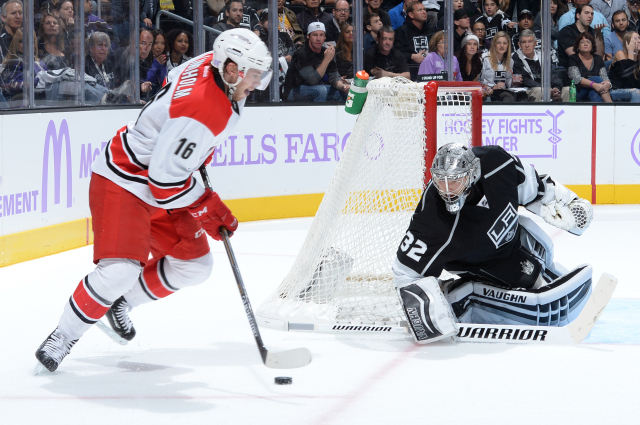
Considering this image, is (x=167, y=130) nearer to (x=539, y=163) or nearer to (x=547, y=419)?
(x=547, y=419)

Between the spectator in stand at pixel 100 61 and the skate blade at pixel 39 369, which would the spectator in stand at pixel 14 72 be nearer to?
the spectator in stand at pixel 100 61

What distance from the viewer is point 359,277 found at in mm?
3721

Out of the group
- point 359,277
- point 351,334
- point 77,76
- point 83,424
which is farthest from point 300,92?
point 83,424

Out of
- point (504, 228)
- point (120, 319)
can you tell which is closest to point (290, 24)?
point (504, 228)

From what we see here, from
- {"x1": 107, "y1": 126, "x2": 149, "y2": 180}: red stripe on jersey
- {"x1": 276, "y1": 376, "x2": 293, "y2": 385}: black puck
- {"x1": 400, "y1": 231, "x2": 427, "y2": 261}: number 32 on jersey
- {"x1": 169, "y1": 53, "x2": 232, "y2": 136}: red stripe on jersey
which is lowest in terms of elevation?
{"x1": 276, "y1": 376, "x2": 293, "y2": 385}: black puck

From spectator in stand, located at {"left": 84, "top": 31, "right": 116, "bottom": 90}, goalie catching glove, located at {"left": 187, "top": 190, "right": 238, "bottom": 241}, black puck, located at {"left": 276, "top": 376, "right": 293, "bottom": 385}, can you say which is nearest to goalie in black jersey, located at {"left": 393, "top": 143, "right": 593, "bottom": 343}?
black puck, located at {"left": 276, "top": 376, "right": 293, "bottom": 385}

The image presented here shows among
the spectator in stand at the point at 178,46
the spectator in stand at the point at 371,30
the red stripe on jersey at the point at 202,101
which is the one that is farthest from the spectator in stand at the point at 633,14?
the red stripe on jersey at the point at 202,101

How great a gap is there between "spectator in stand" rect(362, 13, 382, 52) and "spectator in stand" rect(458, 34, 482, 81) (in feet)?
2.47

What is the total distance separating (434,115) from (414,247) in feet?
2.67

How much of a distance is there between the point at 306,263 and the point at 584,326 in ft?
3.57

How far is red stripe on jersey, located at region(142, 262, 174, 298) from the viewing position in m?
2.88

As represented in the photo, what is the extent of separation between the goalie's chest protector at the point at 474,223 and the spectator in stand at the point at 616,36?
4.94 metres

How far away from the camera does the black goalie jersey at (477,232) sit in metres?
3.04

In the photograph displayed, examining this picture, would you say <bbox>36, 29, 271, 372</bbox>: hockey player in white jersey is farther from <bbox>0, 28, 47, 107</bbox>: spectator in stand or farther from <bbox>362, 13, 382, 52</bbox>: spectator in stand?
<bbox>362, 13, 382, 52</bbox>: spectator in stand
